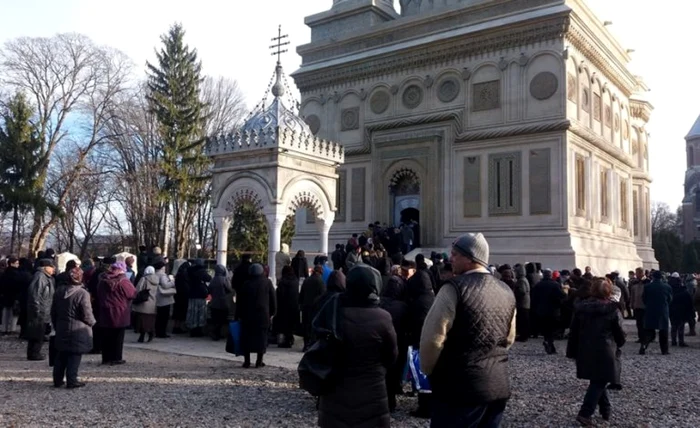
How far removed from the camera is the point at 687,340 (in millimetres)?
15695

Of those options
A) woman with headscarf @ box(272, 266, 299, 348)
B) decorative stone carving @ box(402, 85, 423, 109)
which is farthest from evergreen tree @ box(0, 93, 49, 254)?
woman with headscarf @ box(272, 266, 299, 348)

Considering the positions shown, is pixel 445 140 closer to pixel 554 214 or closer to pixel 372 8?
pixel 554 214

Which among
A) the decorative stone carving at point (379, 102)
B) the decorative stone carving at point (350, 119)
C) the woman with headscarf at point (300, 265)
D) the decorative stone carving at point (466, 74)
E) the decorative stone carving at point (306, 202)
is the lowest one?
the woman with headscarf at point (300, 265)

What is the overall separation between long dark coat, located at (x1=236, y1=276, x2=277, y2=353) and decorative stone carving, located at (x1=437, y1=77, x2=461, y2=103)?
17397mm

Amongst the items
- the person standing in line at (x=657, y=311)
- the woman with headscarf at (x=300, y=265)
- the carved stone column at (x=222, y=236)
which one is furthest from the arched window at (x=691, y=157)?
the woman with headscarf at (x=300, y=265)

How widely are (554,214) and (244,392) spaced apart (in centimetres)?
1697

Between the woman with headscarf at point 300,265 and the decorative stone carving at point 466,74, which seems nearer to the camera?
the woman with headscarf at point 300,265

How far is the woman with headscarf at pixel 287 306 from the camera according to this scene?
11.9 meters

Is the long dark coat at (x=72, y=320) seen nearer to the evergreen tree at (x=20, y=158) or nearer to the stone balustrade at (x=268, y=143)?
the stone balustrade at (x=268, y=143)

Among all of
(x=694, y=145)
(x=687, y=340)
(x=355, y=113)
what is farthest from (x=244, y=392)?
(x=694, y=145)

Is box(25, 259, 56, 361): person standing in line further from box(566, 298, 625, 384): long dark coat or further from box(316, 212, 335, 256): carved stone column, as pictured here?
box(566, 298, 625, 384): long dark coat

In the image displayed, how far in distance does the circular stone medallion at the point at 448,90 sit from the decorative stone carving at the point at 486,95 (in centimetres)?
81

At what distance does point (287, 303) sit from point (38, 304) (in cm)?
425

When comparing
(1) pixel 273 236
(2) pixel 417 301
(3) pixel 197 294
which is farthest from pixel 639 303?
(3) pixel 197 294
